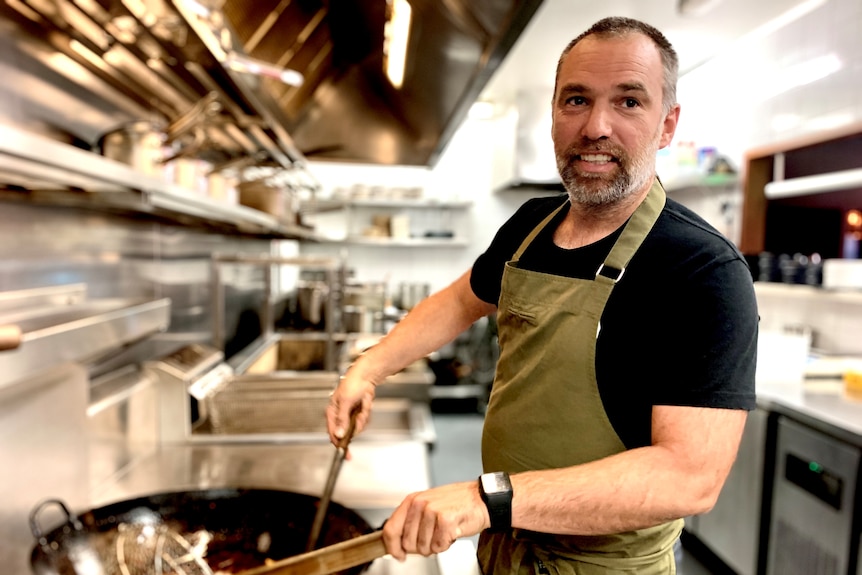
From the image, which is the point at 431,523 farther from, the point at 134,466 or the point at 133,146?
the point at 134,466

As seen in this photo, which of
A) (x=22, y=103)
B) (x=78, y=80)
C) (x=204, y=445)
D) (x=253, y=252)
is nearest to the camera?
(x=22, y=103)

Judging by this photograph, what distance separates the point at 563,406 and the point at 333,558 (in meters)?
0.40

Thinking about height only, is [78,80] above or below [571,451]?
above

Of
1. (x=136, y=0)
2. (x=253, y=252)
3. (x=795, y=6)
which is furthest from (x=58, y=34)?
(x=795, y=6)

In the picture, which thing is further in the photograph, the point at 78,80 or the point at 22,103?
the point at 78,80

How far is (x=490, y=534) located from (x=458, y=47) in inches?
43.4

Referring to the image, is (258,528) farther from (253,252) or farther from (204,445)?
(253,252)

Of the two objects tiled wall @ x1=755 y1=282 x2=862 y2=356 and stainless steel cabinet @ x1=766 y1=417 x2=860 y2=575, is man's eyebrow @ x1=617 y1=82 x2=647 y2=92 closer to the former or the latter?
stainless steel cabinet @ x1=766 y1=417 x2=860 y2=575

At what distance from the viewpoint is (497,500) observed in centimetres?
66

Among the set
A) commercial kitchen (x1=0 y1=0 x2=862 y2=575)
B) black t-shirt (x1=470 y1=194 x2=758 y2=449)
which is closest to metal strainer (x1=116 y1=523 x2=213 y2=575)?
commercial kitchen (x1=0 y1=0 x2=862 y2=575)

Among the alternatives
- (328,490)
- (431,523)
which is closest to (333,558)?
(431,523)

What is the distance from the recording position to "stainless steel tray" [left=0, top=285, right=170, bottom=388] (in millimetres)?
715

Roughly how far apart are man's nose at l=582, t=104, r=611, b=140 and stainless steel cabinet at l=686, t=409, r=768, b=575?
6.03ft

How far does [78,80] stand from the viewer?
142cm
